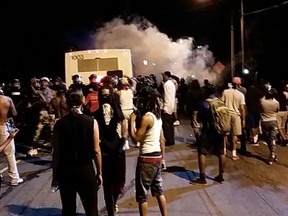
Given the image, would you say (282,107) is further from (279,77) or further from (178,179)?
(279,77)

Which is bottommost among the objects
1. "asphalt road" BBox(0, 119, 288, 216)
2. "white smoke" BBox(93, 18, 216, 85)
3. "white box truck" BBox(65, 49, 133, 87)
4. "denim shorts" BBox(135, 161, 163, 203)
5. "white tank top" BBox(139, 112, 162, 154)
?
"asphalt road" BBox(0, 119, 288, 216)

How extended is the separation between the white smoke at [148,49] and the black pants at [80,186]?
573 inches

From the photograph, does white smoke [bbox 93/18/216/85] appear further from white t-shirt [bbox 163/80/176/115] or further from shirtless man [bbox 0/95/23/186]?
shirtless man [bbox 0/95/23/186]

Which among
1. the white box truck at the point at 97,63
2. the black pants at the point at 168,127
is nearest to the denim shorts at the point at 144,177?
the black pants at the point at 168,127

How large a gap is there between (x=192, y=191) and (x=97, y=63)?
30.1ft

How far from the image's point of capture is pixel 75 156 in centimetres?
458

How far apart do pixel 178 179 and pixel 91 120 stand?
3948mm

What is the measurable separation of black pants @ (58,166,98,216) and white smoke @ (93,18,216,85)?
573 inches

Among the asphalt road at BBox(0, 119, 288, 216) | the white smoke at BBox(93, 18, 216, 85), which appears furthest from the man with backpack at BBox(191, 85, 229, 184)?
the white smoke at BBox(93, 18, 216, 85)

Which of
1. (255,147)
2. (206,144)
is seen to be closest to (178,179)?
(206,144)

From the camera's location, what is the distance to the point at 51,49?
132 ft

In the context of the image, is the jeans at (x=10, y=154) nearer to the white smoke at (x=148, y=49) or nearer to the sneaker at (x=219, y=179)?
the sneaker at (x=219, y=179)

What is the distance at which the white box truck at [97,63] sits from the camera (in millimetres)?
15547

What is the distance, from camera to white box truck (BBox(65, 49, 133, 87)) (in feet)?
51.0
